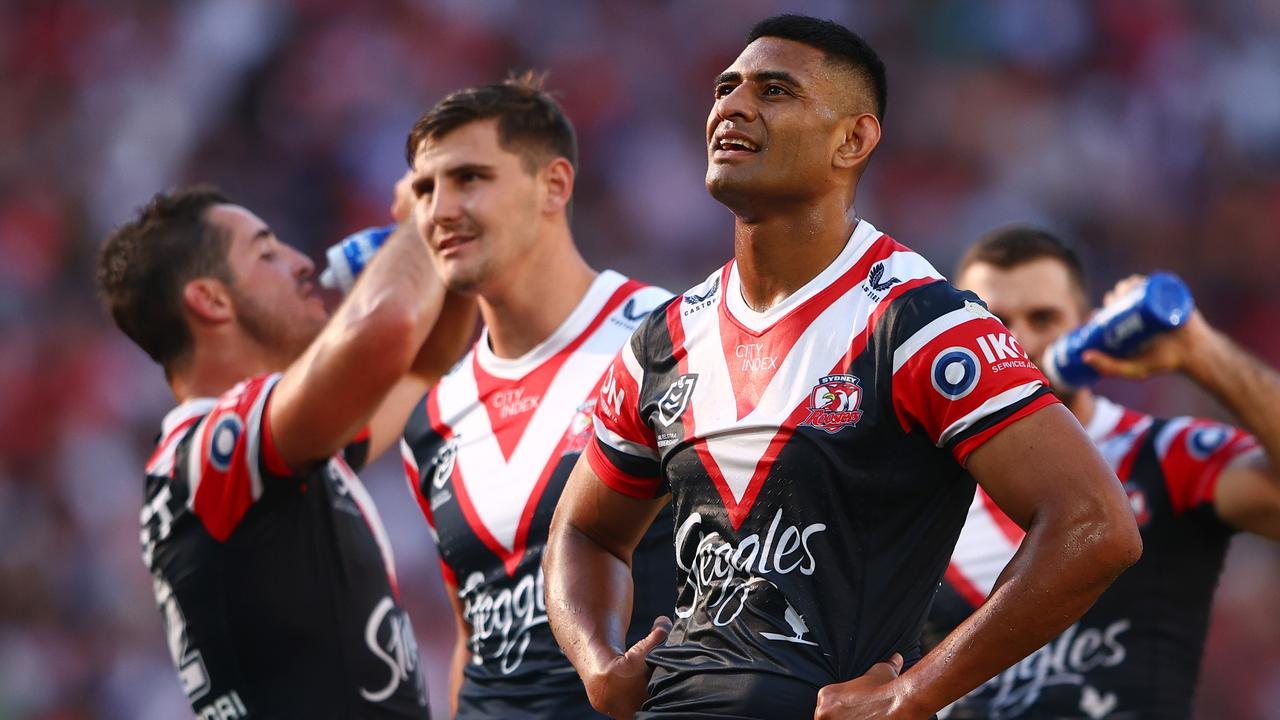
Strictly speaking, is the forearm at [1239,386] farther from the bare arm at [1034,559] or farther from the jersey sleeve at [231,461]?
the jersey sleeve at [231,461]

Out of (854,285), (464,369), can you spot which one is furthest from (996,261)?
(854,285)

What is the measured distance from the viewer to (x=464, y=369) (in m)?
5.03

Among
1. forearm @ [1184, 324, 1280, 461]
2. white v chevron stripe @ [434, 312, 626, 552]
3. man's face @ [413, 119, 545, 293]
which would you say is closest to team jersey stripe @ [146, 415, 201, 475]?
white v chevron stripe @ [434, 312, 626, 552]

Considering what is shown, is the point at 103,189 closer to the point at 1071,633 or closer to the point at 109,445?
the point at 109,445

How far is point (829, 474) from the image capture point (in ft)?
9.59

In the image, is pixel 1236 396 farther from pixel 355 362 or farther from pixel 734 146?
pixel 355 362

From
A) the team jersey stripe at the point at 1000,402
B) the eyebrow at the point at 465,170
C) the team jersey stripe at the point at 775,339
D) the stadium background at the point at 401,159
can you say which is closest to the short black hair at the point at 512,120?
the eyebrow at the point at 465,170

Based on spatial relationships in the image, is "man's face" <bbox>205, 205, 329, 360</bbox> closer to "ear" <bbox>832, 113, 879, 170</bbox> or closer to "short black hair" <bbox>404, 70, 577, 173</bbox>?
"short black hair" <bbox>404, 70, 577, 173</bbox>

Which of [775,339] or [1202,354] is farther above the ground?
[1202,354]

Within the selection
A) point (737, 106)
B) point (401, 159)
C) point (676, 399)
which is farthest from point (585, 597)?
point (401, 159)

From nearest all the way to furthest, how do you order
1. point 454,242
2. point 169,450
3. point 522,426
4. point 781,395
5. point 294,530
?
point 781,395, point 522,426, point 454,242, point 294,530, point 169,450

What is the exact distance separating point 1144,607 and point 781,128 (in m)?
2.47

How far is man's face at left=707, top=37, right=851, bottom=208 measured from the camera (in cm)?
312

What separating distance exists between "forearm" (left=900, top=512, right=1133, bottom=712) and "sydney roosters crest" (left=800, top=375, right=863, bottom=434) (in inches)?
16.0
